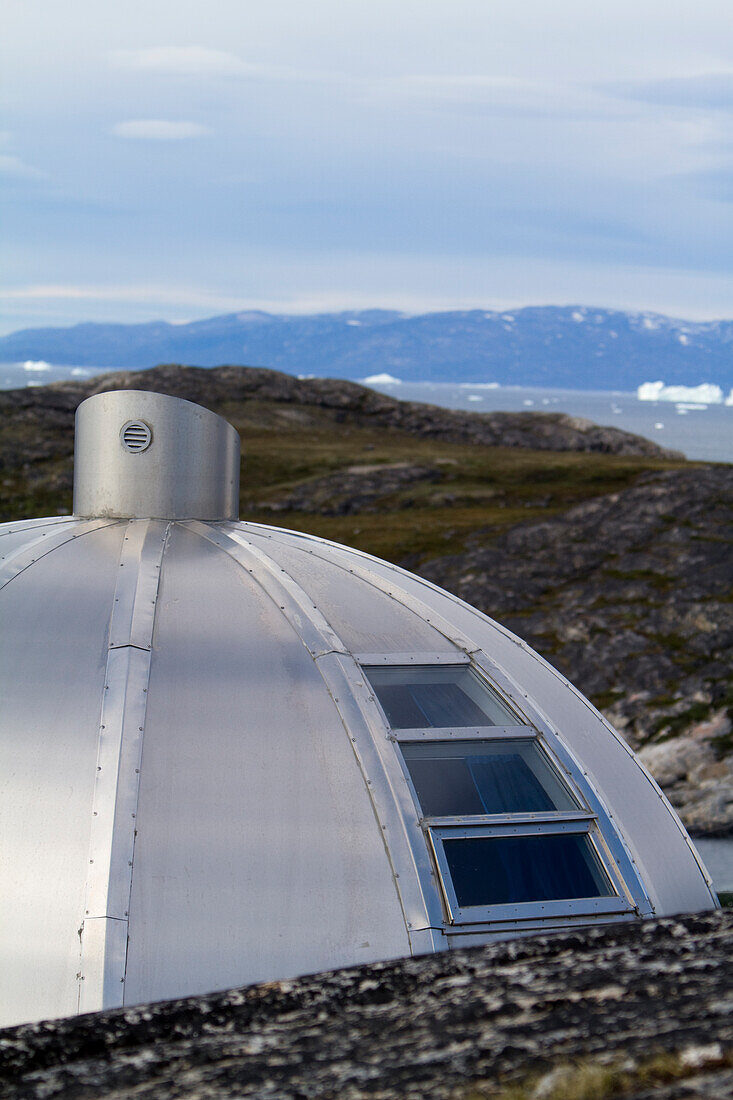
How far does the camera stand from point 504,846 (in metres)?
6.39

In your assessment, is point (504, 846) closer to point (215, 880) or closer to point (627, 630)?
point (215, 880)

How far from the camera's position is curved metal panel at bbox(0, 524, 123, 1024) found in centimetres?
554

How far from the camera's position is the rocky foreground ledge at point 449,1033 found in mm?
2670

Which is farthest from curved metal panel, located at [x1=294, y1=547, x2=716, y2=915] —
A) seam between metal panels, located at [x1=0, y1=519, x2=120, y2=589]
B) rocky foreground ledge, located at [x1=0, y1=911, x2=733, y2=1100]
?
rocky foreground ledge, located at [x1=0, y1=911, x2=733, y2=1100]

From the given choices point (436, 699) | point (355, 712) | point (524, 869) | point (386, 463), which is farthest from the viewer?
point (386, 463)

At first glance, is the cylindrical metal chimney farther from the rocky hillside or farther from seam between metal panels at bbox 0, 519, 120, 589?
the rocky hillside

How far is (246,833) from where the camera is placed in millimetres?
5988

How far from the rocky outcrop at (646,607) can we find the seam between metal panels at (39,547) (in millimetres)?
15995

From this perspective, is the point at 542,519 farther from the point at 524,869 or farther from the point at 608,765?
the point at 524,869

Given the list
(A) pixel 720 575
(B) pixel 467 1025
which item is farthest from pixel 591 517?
(B) pixel 467 1025

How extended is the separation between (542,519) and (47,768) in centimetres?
Answer: 3021

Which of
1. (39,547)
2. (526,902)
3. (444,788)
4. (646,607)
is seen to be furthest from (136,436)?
(646,607)

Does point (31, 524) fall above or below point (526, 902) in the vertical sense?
above

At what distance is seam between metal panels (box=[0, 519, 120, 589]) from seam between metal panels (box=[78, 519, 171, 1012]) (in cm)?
82
